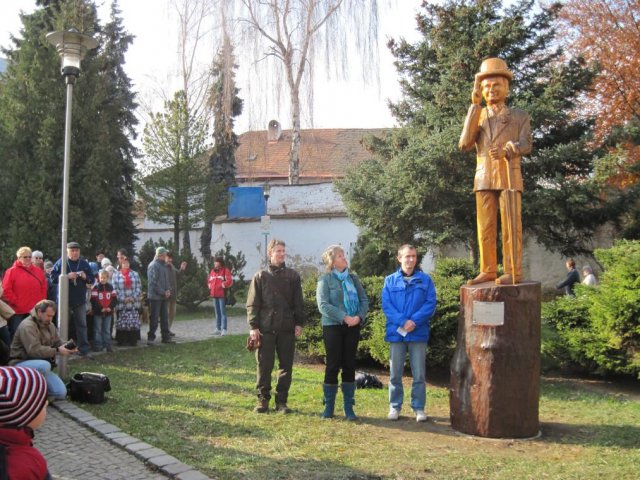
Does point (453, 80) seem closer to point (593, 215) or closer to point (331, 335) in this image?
point (593, 215)

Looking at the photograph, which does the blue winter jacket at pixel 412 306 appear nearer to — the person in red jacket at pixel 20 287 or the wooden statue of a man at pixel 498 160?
the wooden statue of a man at pixel 498 160

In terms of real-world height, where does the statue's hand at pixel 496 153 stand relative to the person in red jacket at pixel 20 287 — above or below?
above

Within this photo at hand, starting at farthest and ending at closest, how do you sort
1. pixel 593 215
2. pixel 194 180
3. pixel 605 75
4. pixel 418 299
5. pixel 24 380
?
pixel 194 180 → pixel 605 75 → pixel 593 215 → pixel 418 299 → pixel 24 380

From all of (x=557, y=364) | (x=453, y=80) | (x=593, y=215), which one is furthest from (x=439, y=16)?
(x=557, y=364)

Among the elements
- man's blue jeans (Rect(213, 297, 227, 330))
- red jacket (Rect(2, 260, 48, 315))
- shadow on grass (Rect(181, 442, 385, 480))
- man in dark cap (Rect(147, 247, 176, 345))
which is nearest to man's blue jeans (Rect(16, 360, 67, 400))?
red jacket (Rect(2, 260, 48, 315))

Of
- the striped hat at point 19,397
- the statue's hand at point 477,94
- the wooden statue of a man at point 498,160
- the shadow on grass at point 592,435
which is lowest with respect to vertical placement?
the shadow on grass at point 592,435

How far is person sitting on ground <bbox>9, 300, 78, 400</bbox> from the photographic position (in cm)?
680

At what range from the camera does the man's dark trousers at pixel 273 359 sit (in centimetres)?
649

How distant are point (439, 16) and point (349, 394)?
9643 millimetres

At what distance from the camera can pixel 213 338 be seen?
42.0 feet

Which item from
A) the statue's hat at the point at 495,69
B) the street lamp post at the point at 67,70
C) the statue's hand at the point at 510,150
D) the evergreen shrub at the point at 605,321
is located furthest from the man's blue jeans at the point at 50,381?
the evergreen shrub at the point at 605,321

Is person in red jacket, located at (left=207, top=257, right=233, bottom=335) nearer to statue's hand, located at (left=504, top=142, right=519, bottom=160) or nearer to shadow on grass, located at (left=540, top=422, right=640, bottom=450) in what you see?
shadow on grass, located at (left=540, top=422, right=640, bottom=450)

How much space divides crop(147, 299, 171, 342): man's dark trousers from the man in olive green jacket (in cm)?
616

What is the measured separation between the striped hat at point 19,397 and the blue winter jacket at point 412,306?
4.23 metres
